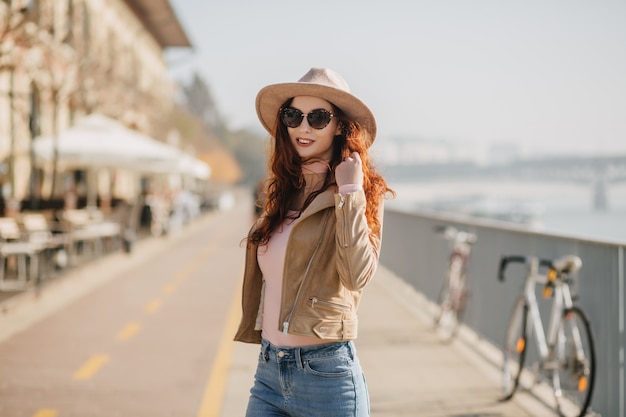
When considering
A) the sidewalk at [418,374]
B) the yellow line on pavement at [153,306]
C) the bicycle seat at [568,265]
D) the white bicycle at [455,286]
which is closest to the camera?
the bicycle seat at [568,265]

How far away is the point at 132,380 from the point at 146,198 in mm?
23145

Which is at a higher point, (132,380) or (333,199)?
(333,199)

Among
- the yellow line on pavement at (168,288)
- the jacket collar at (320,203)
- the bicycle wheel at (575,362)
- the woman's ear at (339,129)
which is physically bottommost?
the yellow line on pavement at (168,288)

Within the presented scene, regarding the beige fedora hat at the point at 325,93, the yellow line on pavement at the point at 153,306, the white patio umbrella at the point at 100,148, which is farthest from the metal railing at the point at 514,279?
the white patio umbrella at the point at 100,148

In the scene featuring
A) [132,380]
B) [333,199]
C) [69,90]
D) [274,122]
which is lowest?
[132,380]

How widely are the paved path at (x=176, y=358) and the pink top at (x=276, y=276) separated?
3.43 meters

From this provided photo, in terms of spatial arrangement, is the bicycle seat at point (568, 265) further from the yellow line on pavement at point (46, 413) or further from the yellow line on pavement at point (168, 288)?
the yellow line on pavement at point (168, 288)

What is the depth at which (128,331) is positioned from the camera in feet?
32.5

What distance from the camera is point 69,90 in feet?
78.0

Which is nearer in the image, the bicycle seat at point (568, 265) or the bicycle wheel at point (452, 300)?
the bicycle seat at point (568, 265)

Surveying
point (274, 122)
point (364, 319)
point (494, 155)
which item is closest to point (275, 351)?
point (274, 122)

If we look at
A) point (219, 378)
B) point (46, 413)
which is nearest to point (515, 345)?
point (219, 378)

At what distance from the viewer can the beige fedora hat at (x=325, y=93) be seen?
116 inches

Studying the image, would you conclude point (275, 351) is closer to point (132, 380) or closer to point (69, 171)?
point (132, 380)
